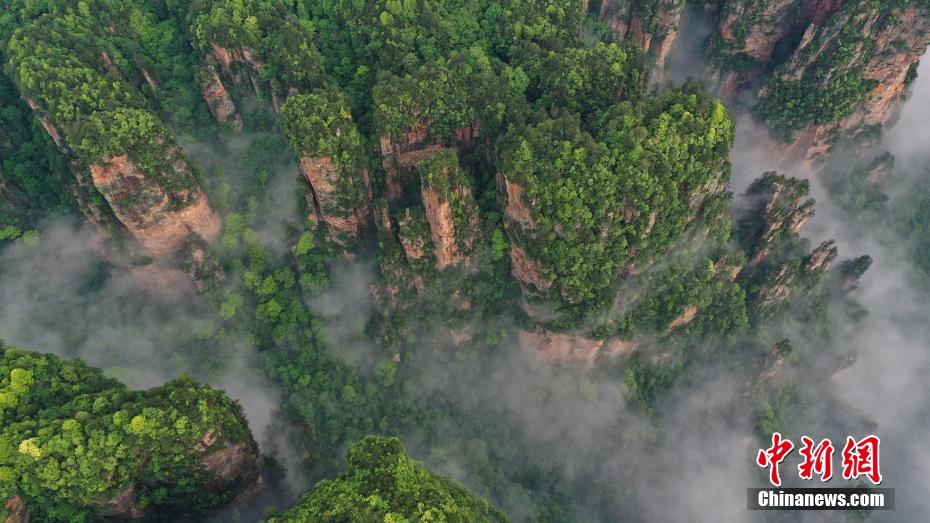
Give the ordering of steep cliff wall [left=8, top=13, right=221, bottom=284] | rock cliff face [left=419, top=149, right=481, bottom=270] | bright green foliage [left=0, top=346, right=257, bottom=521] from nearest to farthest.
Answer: bright green foliage [left=0, top=346, right=257, bottom=521] → steep cliff wall [left=8, top=13, right=221, bottom=284] → rock cliff face [left=419, top=149, right=481, bottom=270]

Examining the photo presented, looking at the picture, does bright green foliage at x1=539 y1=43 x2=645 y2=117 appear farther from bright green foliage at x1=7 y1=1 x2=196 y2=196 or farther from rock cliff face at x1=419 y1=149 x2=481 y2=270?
bright green foliage at x1=7 y1=1 x2=196 y2=196

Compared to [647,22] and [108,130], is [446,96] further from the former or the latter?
[647,22]

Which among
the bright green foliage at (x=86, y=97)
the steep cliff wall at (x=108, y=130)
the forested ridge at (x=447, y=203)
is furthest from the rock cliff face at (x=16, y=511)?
the bright green foliage at (x=86, y=97)

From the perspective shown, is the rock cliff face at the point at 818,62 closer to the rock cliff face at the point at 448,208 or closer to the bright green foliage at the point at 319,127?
the rock cliff face at the point at 448,208

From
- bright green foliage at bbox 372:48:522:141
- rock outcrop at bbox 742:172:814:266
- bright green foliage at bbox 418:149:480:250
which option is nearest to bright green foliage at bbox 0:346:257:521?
bright green foliage at bbox 418:149:480:250

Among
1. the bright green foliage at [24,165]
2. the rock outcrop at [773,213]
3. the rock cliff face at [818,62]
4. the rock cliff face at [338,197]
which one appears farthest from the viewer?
the rock outcrop at [773,213]

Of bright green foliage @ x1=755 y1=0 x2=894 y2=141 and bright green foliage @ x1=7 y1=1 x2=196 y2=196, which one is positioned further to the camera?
bright green foliage @ x1=755 y1=0 x2=894 y2=141

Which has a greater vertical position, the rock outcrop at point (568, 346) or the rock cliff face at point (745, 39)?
the rock cliff face at point (745, 39)
